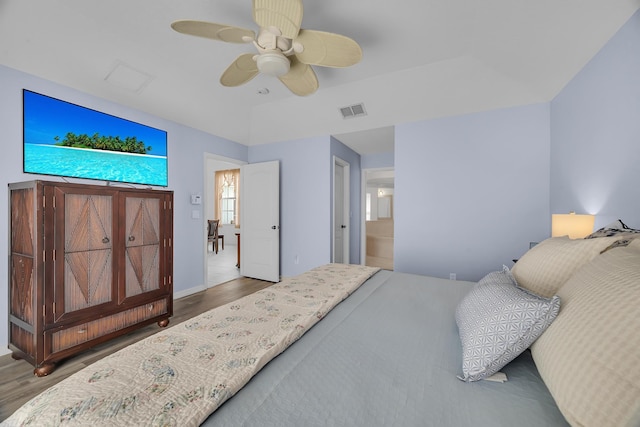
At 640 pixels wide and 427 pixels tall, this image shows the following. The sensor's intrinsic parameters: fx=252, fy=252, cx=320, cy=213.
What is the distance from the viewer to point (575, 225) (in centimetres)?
190

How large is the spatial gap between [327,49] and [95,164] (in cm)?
264

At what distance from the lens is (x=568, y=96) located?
2.39m

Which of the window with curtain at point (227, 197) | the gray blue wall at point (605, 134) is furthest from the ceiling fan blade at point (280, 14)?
the window with curtain at point (227, 197)

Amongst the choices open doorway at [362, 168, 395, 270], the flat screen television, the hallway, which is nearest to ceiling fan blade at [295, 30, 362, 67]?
the flat screen television

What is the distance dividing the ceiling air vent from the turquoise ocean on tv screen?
2461mm

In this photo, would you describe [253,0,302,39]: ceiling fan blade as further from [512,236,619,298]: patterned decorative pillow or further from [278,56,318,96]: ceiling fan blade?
[512,236,619,298]: patterned decorative pillow

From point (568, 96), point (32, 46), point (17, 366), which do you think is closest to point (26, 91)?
point (32, 46)

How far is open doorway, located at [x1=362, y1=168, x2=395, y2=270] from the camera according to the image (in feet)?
17.4

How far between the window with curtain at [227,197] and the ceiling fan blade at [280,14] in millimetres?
7036

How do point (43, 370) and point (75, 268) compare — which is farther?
point (75, 268)

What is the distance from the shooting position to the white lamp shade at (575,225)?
1.85m

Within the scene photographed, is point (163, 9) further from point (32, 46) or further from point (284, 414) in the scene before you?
point (284, 414)

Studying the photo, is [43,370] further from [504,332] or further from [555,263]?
[555,263]

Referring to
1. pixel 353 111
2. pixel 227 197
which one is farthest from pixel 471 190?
pixel 227 197
